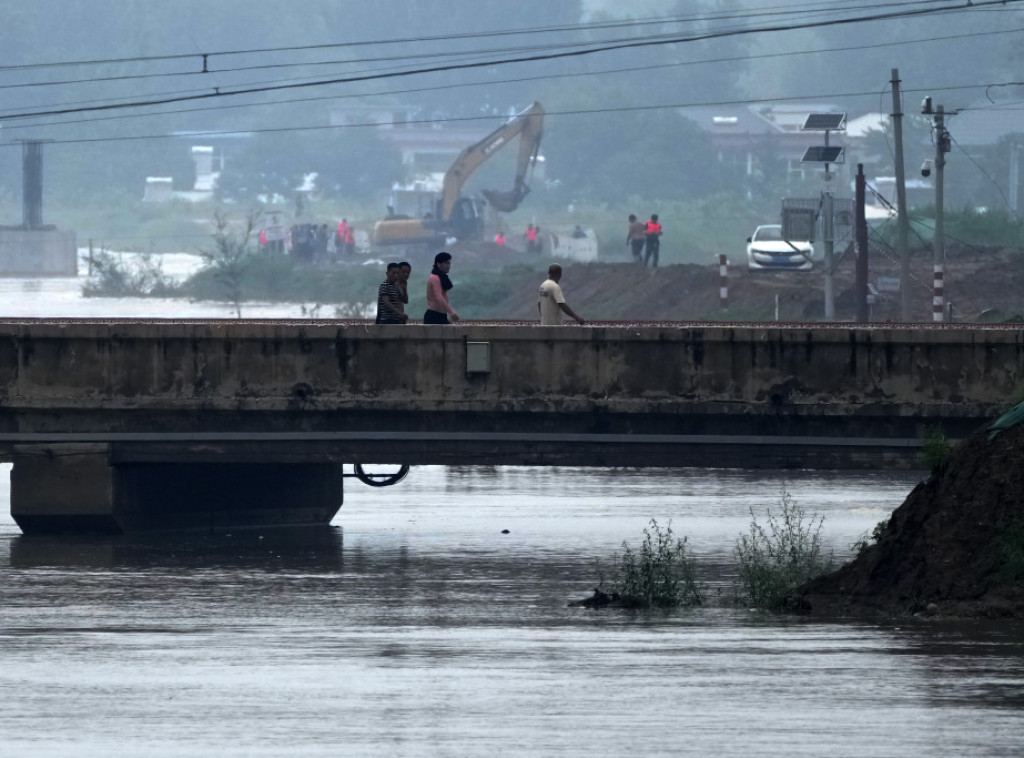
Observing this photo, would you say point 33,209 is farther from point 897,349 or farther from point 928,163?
point 897,349

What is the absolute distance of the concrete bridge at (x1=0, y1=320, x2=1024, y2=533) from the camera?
764 inches

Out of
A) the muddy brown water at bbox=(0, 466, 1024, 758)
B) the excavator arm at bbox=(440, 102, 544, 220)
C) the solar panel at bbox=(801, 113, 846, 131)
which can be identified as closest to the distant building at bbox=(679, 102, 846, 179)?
the excavator arm at bbox=(440, 102, 544, 220)

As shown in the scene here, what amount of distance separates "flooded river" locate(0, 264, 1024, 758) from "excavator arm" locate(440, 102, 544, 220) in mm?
73672

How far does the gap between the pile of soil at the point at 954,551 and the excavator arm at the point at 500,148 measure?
3075 inches

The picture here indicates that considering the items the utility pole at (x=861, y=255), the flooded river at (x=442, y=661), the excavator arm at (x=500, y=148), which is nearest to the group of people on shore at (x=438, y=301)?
the flooded river at (x=442, y=661)

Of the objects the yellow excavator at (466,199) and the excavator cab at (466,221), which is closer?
the yellow excavator at (466,199)

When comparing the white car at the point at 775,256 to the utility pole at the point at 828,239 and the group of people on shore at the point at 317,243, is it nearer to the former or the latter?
the utility pole at the point at 828,239

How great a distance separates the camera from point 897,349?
19.4 m

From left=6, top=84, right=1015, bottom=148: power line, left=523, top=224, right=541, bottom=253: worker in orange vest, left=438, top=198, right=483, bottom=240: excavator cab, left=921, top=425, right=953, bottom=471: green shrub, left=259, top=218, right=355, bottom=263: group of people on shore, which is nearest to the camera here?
left=921, top=425, right=953, bottom=471: green shrub

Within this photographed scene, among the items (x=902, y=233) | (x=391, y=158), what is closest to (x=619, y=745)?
(x=902, y=233)

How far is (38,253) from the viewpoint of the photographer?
4405 inches

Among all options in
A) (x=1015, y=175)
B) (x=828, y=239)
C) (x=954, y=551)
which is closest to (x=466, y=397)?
(x=954, y=551)

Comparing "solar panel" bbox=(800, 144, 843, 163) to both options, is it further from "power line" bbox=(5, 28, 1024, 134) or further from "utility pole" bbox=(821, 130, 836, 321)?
"power line" bbox=(5, 28, 1024, 134)

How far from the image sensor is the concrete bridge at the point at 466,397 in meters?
19.4
